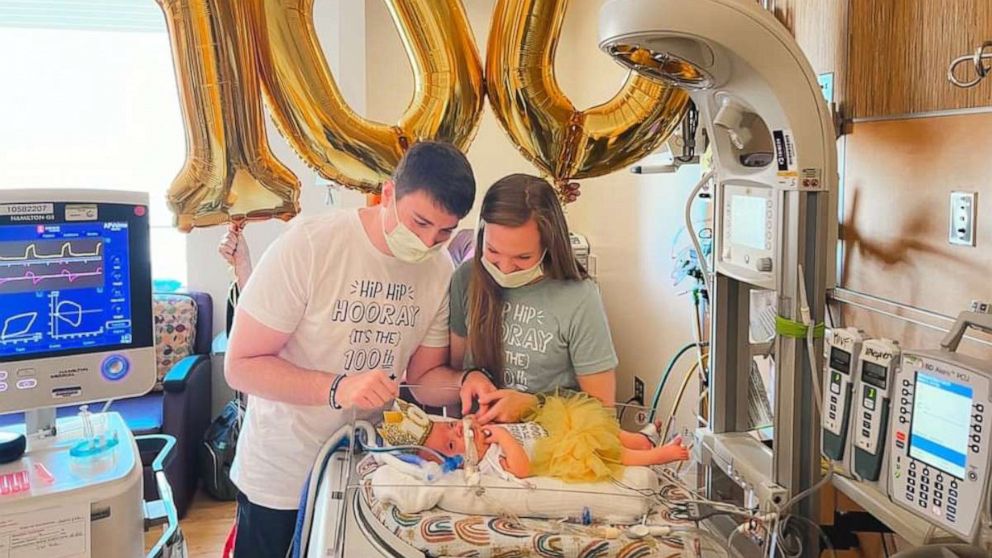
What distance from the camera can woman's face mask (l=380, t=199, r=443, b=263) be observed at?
144 centimetres

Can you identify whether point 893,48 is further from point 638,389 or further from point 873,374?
point 638,389

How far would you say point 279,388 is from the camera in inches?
57.4

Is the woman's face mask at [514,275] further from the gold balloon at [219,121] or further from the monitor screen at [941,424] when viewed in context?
the monitor screen at [941,424]

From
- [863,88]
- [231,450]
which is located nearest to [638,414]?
[863,88]

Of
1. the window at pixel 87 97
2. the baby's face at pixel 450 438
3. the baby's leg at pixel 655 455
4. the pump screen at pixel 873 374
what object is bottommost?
the baby's leg at pixel 655 455

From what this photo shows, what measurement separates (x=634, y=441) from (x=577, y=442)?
0.45ft

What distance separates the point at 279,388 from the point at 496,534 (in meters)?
0.57

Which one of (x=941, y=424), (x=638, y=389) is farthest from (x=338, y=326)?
(x=638, y=389)

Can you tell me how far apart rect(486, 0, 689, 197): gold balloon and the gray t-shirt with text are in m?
0.25

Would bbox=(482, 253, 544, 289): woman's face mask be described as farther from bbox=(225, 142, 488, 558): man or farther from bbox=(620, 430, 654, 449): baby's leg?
bbox=(620, 430, 654, 449): baby's leg

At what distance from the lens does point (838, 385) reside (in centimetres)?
124

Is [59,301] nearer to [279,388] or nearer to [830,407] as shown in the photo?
[279,388]

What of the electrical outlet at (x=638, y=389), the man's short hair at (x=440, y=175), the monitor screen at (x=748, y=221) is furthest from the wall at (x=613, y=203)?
the man's short hair at (x=440, y=175)

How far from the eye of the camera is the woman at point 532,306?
4.83 ft
